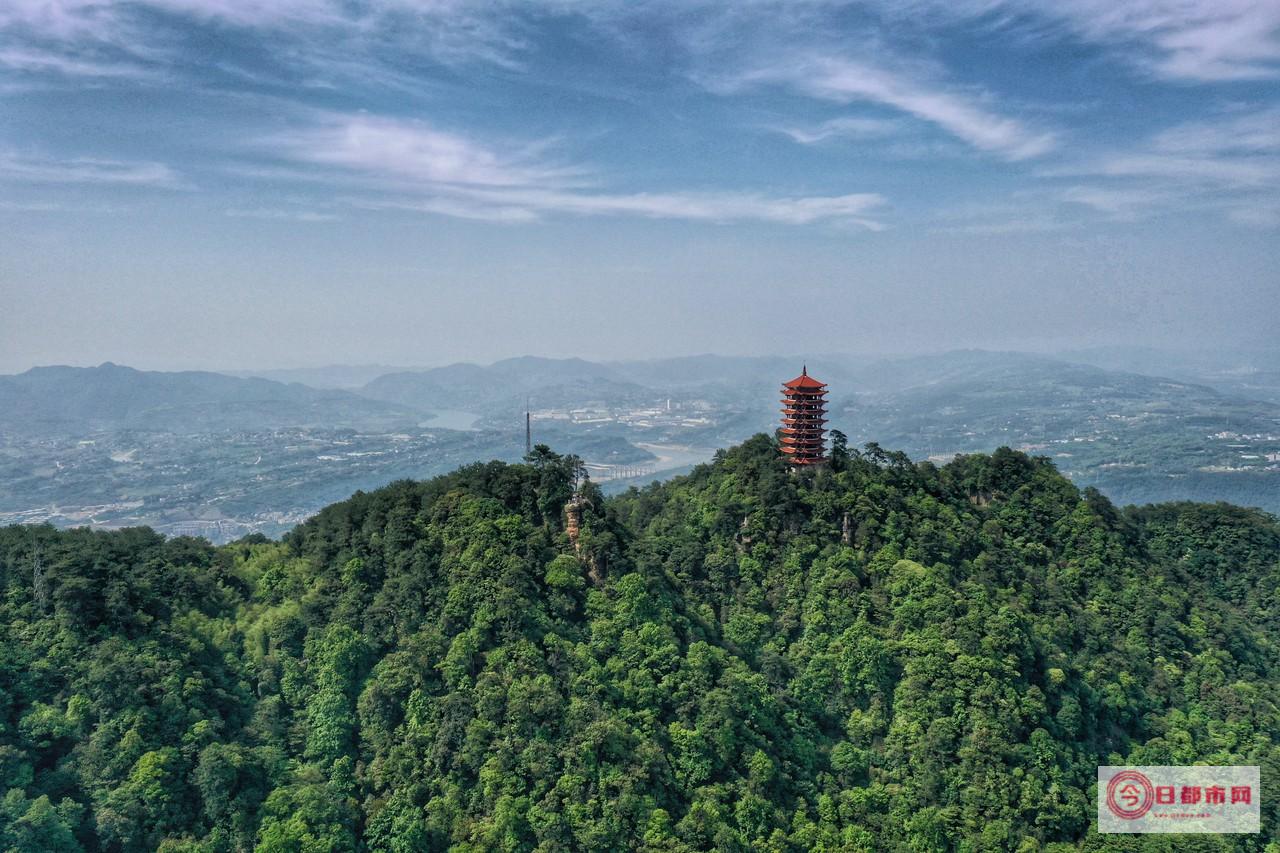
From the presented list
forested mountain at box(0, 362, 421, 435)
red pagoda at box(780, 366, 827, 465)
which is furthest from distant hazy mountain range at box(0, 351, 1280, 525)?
red pagoda at box(780, 366, 827, 465)

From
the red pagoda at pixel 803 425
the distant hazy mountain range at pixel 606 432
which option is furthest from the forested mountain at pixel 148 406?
the red pagoda at pixel 803 425

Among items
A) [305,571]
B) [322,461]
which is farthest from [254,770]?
[322,461]

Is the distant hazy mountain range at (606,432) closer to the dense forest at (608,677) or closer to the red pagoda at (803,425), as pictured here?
the dense forest at (608,677)

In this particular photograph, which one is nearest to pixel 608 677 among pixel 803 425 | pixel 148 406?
pixel 803 425

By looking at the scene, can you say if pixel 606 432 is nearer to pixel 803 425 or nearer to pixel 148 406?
pixel 148 406

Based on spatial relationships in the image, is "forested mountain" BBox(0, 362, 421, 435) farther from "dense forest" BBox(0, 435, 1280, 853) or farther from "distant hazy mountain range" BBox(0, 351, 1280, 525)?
"dense forest" BBox(0, 435, 1280, 853)

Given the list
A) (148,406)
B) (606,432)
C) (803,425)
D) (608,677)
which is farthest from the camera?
(148,406)
